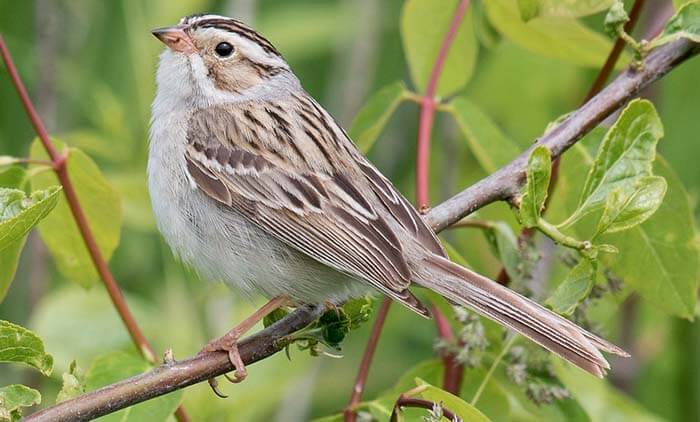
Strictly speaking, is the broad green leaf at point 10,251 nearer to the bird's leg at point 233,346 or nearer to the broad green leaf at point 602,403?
the bird's leg at point 233,346

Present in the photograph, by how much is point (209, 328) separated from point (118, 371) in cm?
196

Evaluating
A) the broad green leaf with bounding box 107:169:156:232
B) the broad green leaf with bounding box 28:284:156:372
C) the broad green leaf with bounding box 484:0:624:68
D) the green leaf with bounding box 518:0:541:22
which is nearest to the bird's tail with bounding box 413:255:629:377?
the green leaf with bounding box 518:0:541:22

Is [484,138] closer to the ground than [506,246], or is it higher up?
higher up

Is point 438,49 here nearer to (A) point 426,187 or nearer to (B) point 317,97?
(A) point 426,187

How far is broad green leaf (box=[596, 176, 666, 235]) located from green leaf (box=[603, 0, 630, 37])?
416 mm

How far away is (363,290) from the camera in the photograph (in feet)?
10.8

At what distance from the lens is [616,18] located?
110 inches

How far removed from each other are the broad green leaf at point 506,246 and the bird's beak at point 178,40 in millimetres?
1190

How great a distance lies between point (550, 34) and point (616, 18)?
2.27 ft

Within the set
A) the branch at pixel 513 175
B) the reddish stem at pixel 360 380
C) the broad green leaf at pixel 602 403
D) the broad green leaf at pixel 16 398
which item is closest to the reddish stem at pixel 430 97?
the branch at pixel 513 175

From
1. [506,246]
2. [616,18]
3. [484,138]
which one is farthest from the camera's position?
[484,138]

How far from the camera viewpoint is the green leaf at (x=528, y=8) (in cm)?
297

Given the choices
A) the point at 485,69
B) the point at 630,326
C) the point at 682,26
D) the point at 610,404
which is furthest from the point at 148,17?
the point at 682,26

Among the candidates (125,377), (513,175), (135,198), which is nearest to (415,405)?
(513,175)
